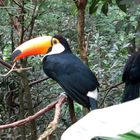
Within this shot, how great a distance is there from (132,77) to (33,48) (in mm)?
667

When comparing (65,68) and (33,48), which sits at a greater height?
(33,48)

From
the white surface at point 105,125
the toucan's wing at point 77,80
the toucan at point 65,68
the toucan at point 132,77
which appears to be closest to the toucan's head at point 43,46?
the toucan at point 65,68

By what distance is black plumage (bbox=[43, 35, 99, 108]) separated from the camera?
200 cm

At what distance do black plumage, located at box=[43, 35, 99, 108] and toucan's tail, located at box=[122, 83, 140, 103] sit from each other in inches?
10.7

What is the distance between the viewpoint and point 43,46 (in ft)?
7.34

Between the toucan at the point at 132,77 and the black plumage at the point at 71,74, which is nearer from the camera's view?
the black plumage at the point at 71,74

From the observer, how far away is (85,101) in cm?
195

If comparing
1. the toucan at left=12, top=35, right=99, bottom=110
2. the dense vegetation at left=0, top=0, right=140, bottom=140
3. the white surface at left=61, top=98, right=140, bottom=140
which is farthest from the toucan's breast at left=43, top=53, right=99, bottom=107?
the white surface at left=61, top=98, right=140, bottom=140

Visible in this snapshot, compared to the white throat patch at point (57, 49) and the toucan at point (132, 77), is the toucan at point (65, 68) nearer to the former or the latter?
the white throat patch at point (57, 49)

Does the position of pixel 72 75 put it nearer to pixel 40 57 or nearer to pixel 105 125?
pixel 40 57

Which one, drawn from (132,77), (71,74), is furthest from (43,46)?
(132,77)

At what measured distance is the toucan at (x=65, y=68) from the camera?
1.99 m

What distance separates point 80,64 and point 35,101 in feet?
2.21

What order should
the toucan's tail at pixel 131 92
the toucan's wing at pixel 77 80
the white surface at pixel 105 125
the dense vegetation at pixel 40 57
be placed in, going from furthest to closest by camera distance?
1. the dense vegetation at pixel 40 57
2. the toucan's tail at pixel 131 92
3. the toucan's wing at pixel 77 80
4. the white surface at pixel 105 125
